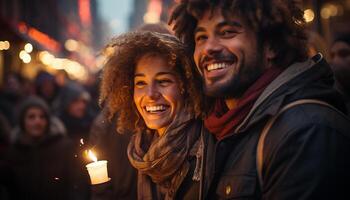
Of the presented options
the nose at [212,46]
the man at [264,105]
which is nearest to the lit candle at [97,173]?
the man at [264,105]

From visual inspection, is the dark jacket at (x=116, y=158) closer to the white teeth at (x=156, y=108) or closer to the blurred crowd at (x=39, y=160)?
the blurred crowd at (x=39, y=160)

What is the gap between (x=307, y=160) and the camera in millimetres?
2104

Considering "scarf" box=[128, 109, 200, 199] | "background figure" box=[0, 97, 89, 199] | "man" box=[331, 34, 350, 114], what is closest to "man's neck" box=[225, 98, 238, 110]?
"scarf" box=[128, 109, 200, 199]

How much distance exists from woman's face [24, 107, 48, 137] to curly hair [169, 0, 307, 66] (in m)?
3.77

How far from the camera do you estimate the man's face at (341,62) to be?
Result: 4285mm

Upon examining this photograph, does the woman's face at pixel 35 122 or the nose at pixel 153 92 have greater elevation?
the nose at pixel 153 92

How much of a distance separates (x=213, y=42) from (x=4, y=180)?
3.54 meters

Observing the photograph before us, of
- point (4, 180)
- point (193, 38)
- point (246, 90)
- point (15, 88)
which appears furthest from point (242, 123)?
point (15, 88)

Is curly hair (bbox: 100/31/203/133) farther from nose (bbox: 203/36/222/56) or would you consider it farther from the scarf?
nose (bbox: 203/36/222/56)

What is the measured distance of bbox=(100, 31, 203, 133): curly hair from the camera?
11.0 feet

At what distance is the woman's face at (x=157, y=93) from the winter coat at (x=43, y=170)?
89.7 inches

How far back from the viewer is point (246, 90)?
2.76 meters

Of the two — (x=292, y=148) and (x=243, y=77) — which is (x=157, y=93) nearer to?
(x=243, y=77)

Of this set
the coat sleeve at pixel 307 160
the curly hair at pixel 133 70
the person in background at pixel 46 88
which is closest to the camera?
the coat sleeve at pixel 307 160
